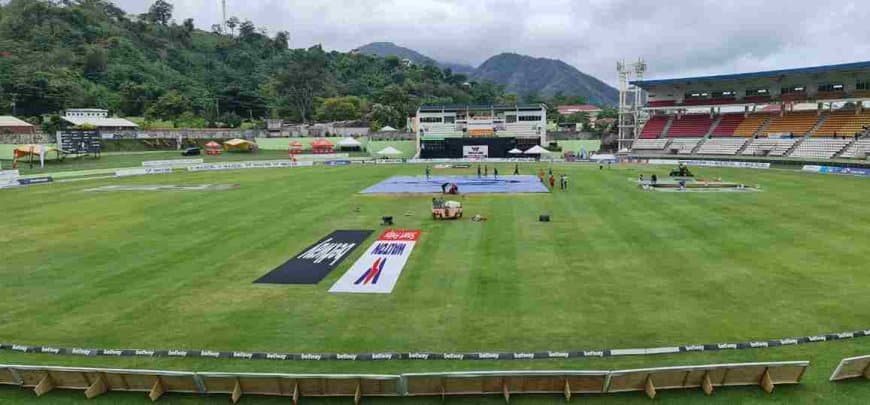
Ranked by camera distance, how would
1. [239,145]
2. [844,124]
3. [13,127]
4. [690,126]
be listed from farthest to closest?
[239,145], [690,126], [13,127], [844,124]

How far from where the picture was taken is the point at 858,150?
58.0m

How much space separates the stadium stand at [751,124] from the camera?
7225 centimetres

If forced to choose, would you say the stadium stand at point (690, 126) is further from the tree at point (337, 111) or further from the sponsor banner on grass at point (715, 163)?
the tree at point (337, 111)

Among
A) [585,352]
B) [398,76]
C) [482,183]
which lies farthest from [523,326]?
[398,76]

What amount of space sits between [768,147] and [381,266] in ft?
215

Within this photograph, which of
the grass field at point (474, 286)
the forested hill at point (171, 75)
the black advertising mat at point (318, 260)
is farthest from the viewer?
the forested hill at point (171, 75)

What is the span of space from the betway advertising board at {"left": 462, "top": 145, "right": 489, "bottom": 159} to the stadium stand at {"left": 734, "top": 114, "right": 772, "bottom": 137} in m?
35.5

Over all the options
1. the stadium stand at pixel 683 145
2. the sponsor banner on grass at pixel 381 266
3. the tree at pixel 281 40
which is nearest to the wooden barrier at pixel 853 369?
the sponsor banner on grass at pixel 381 266

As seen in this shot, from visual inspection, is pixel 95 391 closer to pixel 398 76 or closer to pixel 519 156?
pixel 519 156

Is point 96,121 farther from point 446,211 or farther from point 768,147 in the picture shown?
point 768,147

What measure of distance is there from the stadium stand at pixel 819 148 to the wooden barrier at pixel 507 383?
2559 inches

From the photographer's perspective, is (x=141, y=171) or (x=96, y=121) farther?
(x=96, y=121)

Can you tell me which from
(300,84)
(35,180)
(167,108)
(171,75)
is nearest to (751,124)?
(35,180)

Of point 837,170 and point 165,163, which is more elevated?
point 165,163
